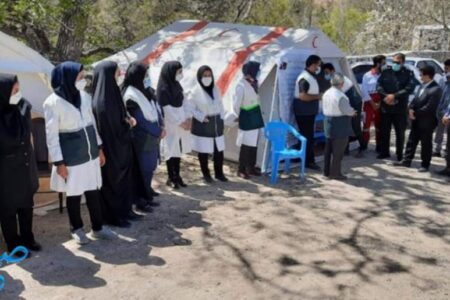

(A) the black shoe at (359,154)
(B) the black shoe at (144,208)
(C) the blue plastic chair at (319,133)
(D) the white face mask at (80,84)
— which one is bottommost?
(B) the black shoe at (144,208)

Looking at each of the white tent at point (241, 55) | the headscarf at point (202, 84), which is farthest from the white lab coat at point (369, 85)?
the headscarf at point (202, 84)

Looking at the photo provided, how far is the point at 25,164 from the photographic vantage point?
456cm

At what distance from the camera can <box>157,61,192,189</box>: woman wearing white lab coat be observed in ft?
21.5

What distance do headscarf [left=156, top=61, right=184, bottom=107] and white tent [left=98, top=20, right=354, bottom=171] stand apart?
145 cm

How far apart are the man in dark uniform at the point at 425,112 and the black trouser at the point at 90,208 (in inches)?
193

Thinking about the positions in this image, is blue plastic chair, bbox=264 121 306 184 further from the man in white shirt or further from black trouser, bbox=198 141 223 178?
the man in white shirt

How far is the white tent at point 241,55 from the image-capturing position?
7.73 meters

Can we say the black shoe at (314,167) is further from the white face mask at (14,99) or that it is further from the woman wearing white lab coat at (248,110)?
the white face mask at (14,99)

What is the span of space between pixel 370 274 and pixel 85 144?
268 cm

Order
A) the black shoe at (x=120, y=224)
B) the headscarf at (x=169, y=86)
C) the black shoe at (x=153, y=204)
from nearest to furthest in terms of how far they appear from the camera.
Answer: the black shoe at (x=120, y=224) → the black shoe at (x=153, y=204) → the headscarf at (x=169, y=86)

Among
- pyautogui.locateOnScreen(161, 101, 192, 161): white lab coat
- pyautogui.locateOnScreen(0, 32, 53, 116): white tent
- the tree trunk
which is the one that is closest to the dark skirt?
pyautogui.locateOnScreen(161, 101, 192, 161): white lab coat

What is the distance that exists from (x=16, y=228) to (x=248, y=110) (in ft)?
11.6

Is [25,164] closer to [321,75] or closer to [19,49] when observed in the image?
[19,49]

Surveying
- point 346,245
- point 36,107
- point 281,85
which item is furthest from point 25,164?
point 281,85
